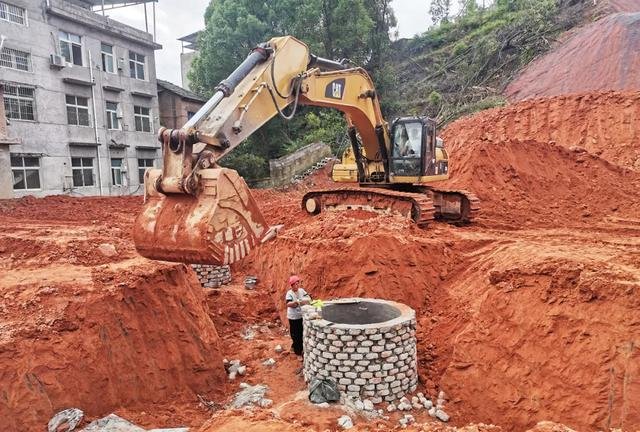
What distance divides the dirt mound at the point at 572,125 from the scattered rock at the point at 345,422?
406 inches

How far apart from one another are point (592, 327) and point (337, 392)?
3.04 metres

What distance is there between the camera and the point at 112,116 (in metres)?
23.9

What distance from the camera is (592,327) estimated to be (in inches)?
222

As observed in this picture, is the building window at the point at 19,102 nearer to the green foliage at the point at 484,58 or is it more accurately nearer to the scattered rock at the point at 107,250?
the scattered rock at the point at 107,250

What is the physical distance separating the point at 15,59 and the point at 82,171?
522 cm

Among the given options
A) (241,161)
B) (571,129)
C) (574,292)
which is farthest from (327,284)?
(241,161)

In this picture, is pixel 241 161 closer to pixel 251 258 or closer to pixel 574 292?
pixel 251 258

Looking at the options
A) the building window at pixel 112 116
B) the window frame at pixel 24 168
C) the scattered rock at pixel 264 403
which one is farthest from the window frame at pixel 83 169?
the scattered rock at pixel 264 403

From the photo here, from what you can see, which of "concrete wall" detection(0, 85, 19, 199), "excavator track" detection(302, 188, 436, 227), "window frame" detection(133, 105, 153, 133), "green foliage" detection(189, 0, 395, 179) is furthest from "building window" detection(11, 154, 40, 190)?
"excavator track" detection(302, 188, 436, 227)

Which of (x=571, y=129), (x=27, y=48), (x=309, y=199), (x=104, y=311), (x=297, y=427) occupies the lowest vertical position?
(x=297, y=427)

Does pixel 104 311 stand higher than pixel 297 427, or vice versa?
pixel 104 311

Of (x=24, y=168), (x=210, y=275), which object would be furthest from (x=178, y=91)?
(x=210, y=275)

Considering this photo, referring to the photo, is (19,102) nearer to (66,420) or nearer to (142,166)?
(142,166)

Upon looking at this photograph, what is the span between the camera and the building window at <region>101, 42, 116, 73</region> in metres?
23.8
